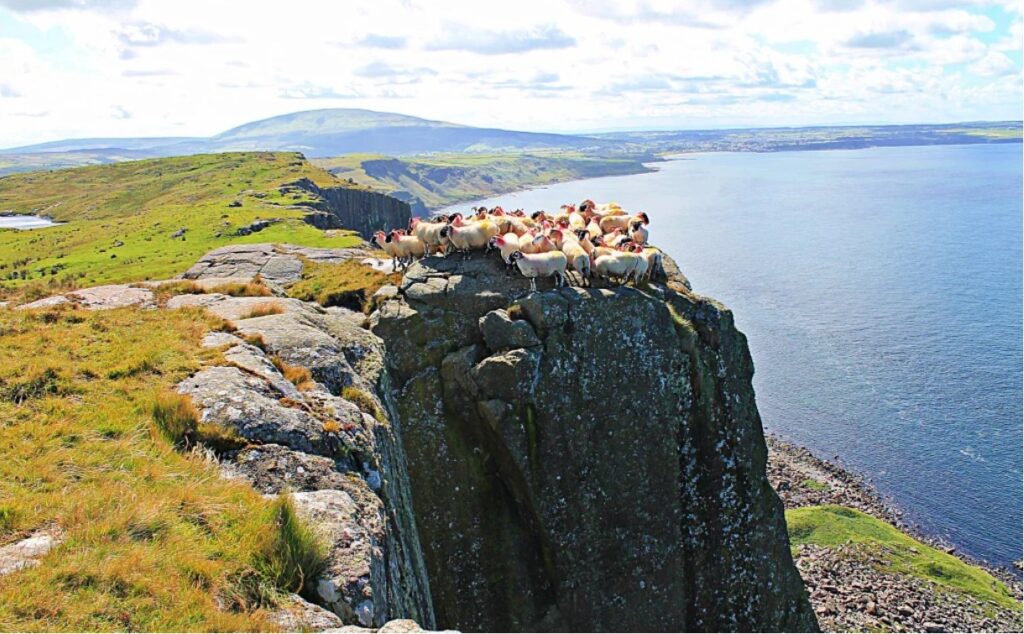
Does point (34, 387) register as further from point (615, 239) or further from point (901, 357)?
point (901, 357)

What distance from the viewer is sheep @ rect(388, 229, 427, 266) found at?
Answer: 34125 mm

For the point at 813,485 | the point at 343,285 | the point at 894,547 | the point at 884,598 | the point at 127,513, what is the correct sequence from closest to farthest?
the point at 127,513
the point at 343,285
the point at 884,598
the point at 894,547
the point at 813,485

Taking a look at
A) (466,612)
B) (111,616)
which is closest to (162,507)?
(111,616)

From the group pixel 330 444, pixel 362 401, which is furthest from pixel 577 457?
pixel 330 444

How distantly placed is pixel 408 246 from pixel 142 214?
317ft

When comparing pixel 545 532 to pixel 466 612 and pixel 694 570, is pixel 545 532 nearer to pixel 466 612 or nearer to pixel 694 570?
pixel 466 612

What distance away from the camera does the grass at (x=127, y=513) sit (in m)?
8.95

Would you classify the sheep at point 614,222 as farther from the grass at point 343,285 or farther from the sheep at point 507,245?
the grass at point 343,285

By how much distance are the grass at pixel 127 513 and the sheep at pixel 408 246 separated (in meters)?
18.2

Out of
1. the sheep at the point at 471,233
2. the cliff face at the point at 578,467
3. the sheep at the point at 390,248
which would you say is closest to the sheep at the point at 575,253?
the cliff face at the point at 578,467

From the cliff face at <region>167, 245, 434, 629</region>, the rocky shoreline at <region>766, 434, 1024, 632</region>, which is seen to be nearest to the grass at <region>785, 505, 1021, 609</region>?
the rocky shoreline at <region>766, 434, 1024, 632</region>

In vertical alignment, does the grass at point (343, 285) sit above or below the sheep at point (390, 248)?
below

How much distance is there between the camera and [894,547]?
5725 cm

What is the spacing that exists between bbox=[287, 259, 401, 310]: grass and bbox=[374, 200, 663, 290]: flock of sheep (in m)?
1.70
